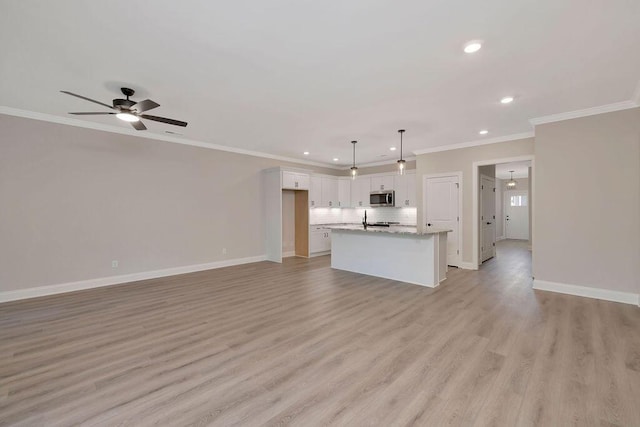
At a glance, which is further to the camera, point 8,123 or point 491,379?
point 8,123

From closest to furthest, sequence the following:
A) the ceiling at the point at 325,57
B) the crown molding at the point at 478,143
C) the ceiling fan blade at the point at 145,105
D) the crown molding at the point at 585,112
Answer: the ceiling at the point at 325,57 → the ceiling fan blade at the point at 145,105 → the crown molding at the point at 585,112 → the crown molding at the point at 478,143

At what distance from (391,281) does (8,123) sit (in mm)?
6678

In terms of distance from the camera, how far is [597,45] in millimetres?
2514

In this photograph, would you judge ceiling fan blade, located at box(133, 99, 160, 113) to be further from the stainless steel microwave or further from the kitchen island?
the stainless steel microwave

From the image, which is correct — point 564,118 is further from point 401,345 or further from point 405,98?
point 401,345

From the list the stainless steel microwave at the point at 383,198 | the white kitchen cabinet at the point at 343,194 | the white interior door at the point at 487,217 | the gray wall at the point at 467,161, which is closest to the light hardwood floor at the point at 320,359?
the gray wall at the point at 467,161

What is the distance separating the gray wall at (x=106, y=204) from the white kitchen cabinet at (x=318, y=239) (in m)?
1.99

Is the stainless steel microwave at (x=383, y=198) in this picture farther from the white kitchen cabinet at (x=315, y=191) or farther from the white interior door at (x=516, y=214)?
the white interior door at (x=516, y=214)

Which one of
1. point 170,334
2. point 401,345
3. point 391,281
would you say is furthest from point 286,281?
point 401,345

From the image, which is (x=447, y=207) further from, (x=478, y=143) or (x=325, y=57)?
(x=325, y=57)

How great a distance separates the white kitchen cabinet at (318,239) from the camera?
8.05 meters

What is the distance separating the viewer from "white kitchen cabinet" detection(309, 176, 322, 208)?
806 centimetres

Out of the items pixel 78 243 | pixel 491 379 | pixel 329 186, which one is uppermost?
pixel 329 186

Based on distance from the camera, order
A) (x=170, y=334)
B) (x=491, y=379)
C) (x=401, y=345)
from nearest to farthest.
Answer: (x=491, y=379) → (x=401, y=345) → (x=170, y=334)
